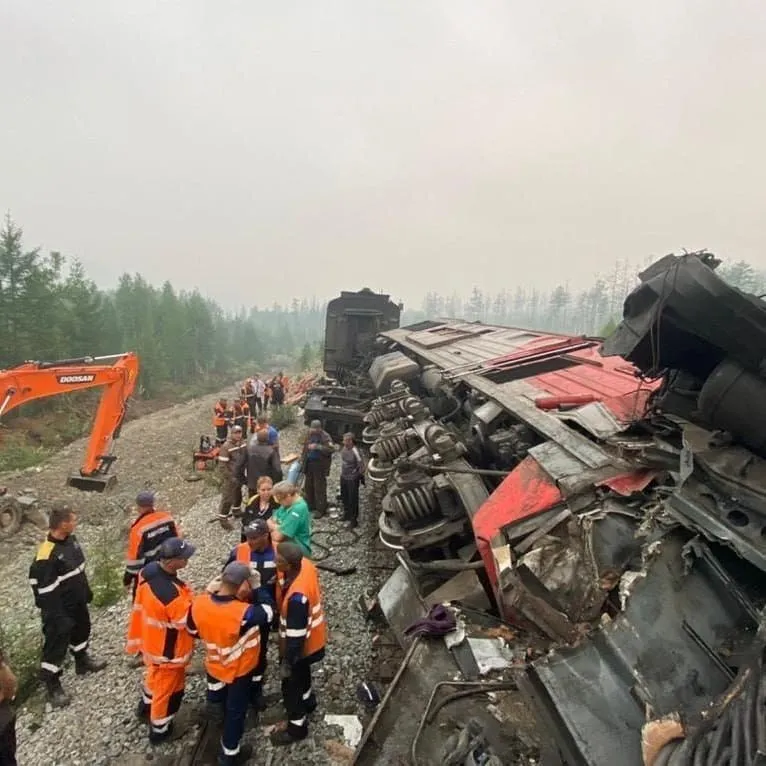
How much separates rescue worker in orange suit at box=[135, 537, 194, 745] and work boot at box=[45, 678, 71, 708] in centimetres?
Answer: 123

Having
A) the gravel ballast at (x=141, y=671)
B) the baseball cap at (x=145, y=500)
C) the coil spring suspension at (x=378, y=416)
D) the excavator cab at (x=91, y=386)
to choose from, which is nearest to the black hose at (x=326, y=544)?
the gravel ballast at (x=141, y=671)

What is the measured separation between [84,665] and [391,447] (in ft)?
13.4

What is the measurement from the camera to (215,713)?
4070mm

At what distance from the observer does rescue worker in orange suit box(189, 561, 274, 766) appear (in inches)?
148

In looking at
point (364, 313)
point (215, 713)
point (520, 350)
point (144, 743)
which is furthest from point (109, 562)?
point (364, 313)

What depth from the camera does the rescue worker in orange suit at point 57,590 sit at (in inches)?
186

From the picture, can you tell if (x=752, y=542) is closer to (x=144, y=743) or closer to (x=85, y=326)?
(x=144, y=743)

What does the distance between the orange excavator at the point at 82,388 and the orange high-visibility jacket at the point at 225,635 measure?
7886 millimetres

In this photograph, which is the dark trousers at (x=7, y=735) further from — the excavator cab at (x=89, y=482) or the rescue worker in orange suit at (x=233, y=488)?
the excavator cab at (x=89, y=482)

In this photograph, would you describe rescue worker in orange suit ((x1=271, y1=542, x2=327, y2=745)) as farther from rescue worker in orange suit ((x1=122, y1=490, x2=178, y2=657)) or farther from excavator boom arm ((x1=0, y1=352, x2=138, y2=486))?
excavator boom arm ((x1=0, y1=352, x2=138, y2=486))

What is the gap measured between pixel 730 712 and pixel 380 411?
7.73 m

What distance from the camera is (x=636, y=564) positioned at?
9.33 feet

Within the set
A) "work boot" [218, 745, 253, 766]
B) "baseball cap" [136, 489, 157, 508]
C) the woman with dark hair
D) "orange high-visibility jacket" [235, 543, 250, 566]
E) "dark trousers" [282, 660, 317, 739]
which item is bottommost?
"work boot" [218, 745, 253, 766]

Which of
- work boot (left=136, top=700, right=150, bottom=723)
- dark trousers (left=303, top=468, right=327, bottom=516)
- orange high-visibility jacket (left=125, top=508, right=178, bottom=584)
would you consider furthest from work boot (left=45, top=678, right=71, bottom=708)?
dark trousers (left=303, top=468, right=327, bottom=516)
